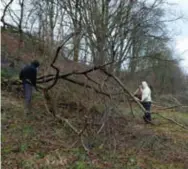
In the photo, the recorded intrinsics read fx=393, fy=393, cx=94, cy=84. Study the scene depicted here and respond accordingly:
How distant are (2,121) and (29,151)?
194 cm

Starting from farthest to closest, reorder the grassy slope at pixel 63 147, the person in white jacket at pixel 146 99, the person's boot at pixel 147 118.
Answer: the person in white jacket at pixel 146 99 < the person's boot at pixel 147 118 < the grassy slope at pixel 63 147

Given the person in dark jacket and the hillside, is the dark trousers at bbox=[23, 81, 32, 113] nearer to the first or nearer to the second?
the person in dark jacket

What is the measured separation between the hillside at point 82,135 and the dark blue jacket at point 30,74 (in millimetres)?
327

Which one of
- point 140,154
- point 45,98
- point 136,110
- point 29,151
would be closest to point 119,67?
point 136,110

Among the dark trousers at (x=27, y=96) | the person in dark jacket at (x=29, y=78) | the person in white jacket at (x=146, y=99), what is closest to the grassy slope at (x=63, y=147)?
the dark trousers at (x=27, y=96)

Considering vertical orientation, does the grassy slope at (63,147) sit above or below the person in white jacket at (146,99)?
below

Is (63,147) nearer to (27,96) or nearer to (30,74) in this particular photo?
(27,96)

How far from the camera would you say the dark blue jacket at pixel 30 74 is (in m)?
10.4

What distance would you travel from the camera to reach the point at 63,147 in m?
8.10

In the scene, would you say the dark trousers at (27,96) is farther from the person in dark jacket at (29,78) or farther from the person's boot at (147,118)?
the person's boot at (147,118)

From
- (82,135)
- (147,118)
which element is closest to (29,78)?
(82,135)

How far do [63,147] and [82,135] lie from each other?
64cm

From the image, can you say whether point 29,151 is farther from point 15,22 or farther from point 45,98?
point 15,22

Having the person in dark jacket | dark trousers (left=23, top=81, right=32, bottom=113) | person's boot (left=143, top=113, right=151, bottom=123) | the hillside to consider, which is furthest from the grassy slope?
person's boot (left=143, top=113, right=151, bottom=123)
